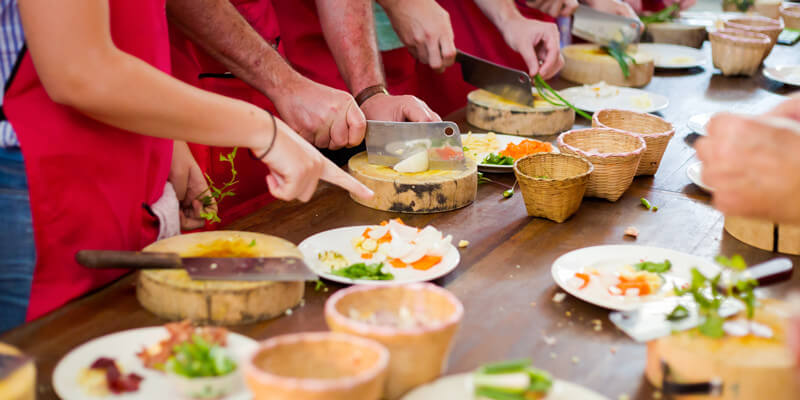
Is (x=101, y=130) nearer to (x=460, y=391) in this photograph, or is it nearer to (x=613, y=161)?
(x=460, y=391)

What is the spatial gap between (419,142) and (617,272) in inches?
31.5

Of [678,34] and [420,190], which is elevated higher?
[678,34]

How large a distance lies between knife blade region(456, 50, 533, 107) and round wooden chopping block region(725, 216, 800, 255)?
1183mm

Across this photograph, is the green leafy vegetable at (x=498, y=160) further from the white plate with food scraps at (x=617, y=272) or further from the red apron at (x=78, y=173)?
the red apron at (x=78, y=173)

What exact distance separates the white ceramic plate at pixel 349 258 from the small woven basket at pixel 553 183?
14.1 inches

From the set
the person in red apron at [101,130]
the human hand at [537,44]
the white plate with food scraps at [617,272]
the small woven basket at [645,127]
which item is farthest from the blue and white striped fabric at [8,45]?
the human hand at [537,44]

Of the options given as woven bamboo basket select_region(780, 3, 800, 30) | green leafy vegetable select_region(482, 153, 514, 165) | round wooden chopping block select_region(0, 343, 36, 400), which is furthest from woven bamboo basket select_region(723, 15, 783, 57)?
round wooden chopping block select_region(0, 343, 36, 400)

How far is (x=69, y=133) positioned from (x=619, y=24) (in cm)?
301

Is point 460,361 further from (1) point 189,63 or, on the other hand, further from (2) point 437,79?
(2) point 437,79

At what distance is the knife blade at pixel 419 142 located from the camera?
2297mm

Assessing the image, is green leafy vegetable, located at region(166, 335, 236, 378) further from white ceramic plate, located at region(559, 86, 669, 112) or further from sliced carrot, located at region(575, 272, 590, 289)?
white ceramic plate, located at region(559, 86, 669, 112)

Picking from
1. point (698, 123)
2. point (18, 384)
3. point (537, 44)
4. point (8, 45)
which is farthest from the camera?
point (537, 44)

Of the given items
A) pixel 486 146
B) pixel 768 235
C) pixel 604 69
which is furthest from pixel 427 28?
pixel 768 235

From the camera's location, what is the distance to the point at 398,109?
2.62 meters
